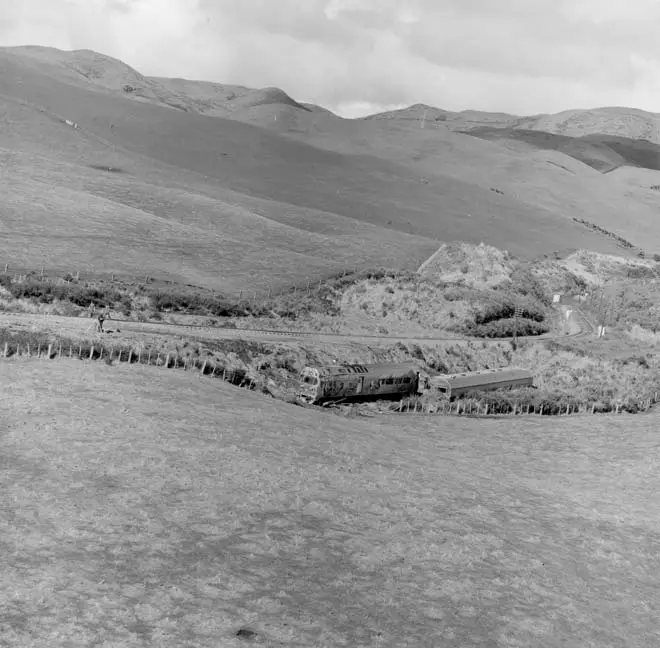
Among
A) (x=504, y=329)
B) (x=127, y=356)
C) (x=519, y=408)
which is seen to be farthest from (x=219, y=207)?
(x=127, y=356)

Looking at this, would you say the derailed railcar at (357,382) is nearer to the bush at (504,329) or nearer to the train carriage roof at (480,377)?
the train carriage roof at (480,377)

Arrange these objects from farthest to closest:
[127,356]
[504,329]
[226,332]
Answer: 1. [504,329]
2. [226,332]
3. [127,356]

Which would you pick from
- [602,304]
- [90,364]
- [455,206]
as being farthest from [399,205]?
[90,364]

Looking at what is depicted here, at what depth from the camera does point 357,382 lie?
38.2 metres

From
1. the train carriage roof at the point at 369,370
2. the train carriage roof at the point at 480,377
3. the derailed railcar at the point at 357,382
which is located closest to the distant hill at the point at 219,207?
the train carriage roof at the point at 480,377

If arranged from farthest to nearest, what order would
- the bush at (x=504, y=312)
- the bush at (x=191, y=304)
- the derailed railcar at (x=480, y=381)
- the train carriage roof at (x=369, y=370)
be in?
the bush at (x=504, y=312) → the bush at (x=191, y=304) → the derailed railcar at (x=480, y=381) → the train carriage roof at (x=369, y=370)

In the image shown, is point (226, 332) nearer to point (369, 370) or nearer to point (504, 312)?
point (369, 370)

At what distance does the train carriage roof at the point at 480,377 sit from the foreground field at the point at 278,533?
12.3 meters

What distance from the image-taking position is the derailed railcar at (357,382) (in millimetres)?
36344

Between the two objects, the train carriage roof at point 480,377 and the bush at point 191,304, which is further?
the bush at point 191,304

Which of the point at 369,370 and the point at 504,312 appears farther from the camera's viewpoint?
the point at 504,312

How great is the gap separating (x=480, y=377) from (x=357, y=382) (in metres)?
8.82

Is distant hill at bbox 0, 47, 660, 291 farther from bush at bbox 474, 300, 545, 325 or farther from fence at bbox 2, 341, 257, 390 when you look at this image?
fence at bbox 2, 341, 257, 390

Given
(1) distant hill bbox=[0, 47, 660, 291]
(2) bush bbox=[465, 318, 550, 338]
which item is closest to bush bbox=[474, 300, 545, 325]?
(2) bush bbox=[465, 318, 550, 338]
